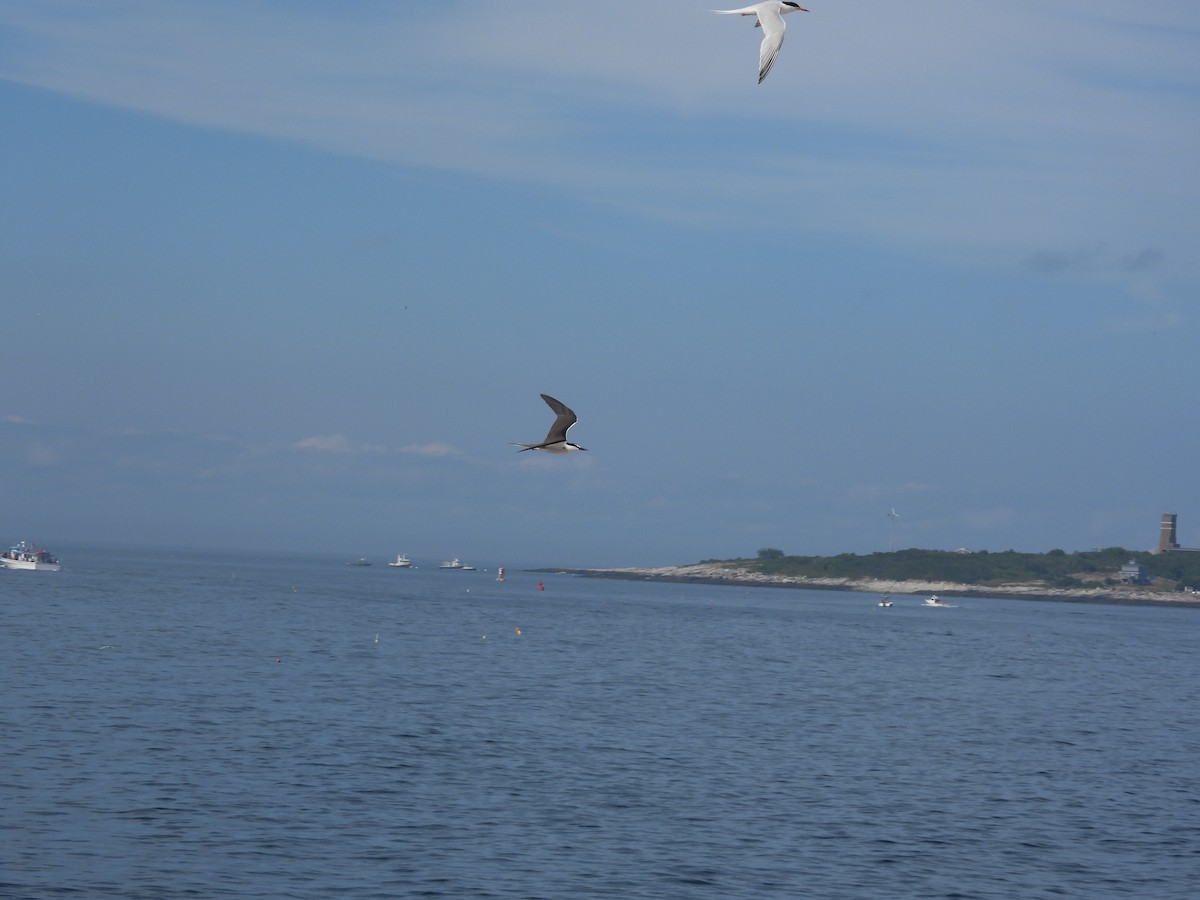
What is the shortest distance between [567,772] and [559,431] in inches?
779

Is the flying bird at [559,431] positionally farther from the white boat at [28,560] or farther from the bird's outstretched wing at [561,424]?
the white boat at [28,560]

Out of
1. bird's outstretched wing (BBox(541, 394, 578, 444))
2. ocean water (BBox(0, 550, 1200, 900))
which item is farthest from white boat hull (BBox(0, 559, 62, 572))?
bird's outstretched wing (BBox(541, 394, 578, 444))

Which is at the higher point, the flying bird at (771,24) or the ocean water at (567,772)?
the flying bird at (771,24)

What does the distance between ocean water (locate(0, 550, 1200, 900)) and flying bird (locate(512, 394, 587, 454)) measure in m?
10.5

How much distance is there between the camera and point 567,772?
133 feet

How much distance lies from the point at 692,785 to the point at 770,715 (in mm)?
18211

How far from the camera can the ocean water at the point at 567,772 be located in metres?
29.5

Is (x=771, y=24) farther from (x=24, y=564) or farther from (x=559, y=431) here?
(x=24, y=564)

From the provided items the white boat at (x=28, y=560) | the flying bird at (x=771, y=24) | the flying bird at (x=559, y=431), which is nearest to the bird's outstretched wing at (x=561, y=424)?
the flying bird at (x=559, y=431)

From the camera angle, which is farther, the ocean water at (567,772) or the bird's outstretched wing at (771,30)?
the ocean water at (567,772)

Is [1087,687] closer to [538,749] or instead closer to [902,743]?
[902,743]

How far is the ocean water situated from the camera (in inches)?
1163

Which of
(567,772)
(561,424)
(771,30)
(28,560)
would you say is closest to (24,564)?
(28,560)

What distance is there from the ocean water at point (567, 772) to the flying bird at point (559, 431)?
10.5m
